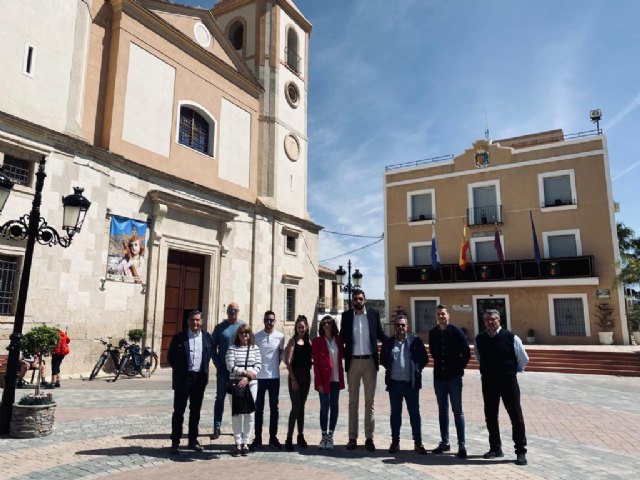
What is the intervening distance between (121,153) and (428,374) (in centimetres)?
1205

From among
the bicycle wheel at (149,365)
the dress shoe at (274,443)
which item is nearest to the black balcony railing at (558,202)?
the bicycle wheel at (149,365)

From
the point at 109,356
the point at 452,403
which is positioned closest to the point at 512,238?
the point at 109,356

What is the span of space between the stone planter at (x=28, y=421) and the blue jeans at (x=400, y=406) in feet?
15.3

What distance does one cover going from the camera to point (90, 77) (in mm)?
13625

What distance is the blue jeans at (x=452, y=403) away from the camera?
5691 mm

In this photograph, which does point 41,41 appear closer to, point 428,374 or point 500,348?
point 500,348

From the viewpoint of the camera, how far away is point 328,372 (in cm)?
597

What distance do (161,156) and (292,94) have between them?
29.5 ft

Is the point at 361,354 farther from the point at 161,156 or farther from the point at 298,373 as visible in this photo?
the point at 161,156

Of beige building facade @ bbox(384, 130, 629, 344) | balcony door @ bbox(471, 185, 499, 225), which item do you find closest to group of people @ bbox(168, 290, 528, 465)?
beige building facade @ bbox(384, 130, 629, 344)

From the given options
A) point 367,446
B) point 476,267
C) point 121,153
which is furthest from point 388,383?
point 476,267

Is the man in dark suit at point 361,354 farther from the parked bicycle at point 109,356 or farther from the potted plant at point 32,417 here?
the parked bicycle at point 109,356

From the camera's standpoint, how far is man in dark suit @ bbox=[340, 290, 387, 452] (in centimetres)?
601

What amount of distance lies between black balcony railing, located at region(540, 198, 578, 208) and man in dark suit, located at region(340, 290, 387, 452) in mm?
22980
